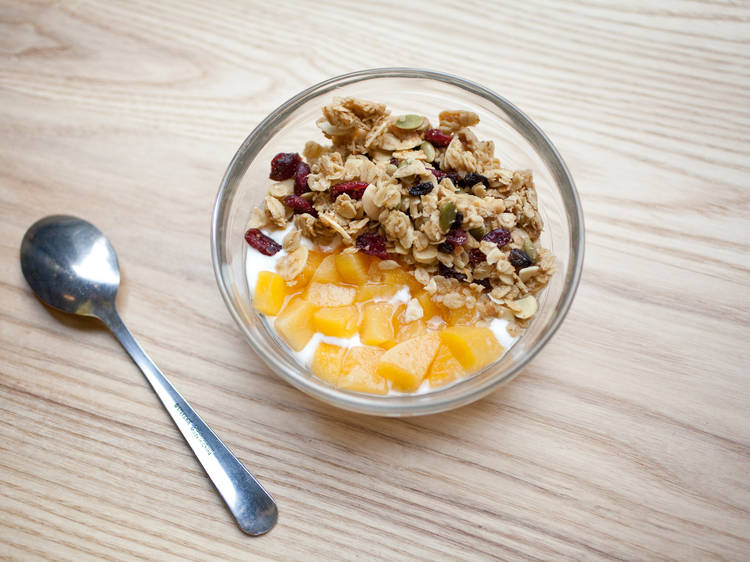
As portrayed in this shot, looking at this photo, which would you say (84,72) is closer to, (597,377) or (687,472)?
(597,377)

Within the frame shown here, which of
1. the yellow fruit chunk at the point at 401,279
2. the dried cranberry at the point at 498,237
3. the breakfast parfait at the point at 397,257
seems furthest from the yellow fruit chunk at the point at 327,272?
the dried cranberry at the point at 498,237

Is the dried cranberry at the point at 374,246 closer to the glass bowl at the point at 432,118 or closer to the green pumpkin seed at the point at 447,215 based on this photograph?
the green pumpkin seed at the point at 447,215

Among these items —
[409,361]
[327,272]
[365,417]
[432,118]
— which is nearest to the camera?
[409,361]

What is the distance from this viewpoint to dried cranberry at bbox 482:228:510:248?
4.12 ft

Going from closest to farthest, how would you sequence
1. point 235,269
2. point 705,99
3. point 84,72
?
point 235,269 → point 705,99 → point 84,72

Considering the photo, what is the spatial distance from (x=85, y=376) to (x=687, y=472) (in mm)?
1439

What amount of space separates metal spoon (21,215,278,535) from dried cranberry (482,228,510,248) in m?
0.76

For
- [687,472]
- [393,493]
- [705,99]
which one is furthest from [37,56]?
[687,472]

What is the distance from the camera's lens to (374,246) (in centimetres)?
128

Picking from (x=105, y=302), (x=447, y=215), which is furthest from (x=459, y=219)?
(x=105, y=302)

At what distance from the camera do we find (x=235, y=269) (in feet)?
4.62

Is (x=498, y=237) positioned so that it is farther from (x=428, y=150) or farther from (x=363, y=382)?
(x=363, y=382)

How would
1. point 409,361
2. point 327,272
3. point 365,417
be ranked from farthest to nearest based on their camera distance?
point 365,417, point 327,272, point 409,361

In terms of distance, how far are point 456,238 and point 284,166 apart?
435 mm
